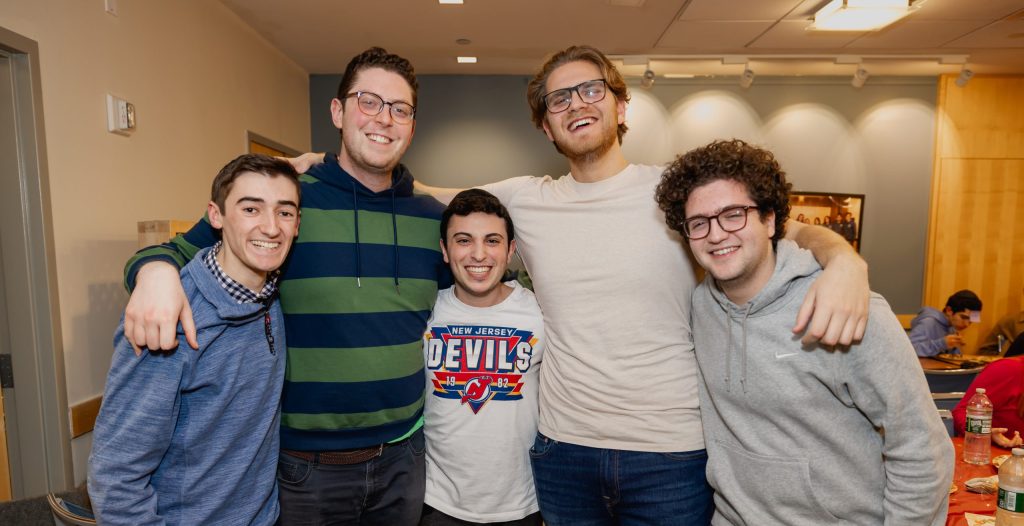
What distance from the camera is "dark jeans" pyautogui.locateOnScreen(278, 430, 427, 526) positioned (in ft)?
5.16

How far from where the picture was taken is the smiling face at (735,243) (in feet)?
4.37

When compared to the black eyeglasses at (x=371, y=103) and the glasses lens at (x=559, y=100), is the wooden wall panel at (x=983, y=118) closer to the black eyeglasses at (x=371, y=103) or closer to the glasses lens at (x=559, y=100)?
the glasses lens at (x=559, y=100)

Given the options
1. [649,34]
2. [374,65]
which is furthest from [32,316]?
[649,34]

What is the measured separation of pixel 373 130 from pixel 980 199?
6994mm

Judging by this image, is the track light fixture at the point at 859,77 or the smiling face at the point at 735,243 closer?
the smiling face at the point at 735,243

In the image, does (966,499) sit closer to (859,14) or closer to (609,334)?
(609,334)

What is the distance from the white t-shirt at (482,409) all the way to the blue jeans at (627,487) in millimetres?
145

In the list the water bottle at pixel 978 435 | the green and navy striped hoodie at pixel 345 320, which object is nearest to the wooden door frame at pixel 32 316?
the green and navy striped hoodie at pixel 345 320

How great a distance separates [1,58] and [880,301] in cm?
328

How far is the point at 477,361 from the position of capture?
1.78 metres

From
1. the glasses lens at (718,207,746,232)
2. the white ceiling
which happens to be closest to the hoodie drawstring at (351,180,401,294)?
the glasses lens at (718,207,746,232)

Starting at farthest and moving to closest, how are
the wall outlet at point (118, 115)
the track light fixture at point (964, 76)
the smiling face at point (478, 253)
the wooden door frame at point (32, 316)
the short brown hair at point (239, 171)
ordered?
1. the track light fixture at point (964, 76)
2. the wall outlet at point (118, 115)
3. the wooden door frame at point (32, 316)
4. the smiling face at point (478, 253)
5. the short brown hair at point (239, 171)

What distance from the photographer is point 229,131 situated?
13.8ft

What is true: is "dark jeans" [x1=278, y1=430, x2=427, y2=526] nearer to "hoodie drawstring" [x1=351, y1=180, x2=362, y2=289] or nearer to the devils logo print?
the devils logo print
